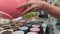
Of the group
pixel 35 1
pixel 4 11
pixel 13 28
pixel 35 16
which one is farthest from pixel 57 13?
pixel 35 16

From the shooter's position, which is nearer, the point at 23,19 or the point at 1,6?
the point at 1,6

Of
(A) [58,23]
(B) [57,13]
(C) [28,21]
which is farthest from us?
(C) [28,21]

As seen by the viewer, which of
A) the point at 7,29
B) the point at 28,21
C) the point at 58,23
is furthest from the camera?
the point at 28,21

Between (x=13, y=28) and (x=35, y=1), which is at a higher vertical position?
(x=35, y=1)

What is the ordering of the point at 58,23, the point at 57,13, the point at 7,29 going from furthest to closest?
the point at 7,29 → the point at 58,23 → the point at 57,13

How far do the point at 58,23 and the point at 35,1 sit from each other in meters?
0.17

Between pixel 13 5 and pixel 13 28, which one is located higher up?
pixel 13 5

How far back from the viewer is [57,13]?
1.52ft

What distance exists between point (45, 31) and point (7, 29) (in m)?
0.20

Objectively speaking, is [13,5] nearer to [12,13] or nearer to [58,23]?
[12,13]

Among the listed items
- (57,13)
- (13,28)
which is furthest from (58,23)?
(13,28)

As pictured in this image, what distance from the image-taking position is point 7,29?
2.33 feet

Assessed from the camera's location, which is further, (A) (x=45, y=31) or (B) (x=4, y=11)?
(A) (x=45, y=31)

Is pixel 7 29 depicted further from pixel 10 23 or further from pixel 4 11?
pixel 4 11
